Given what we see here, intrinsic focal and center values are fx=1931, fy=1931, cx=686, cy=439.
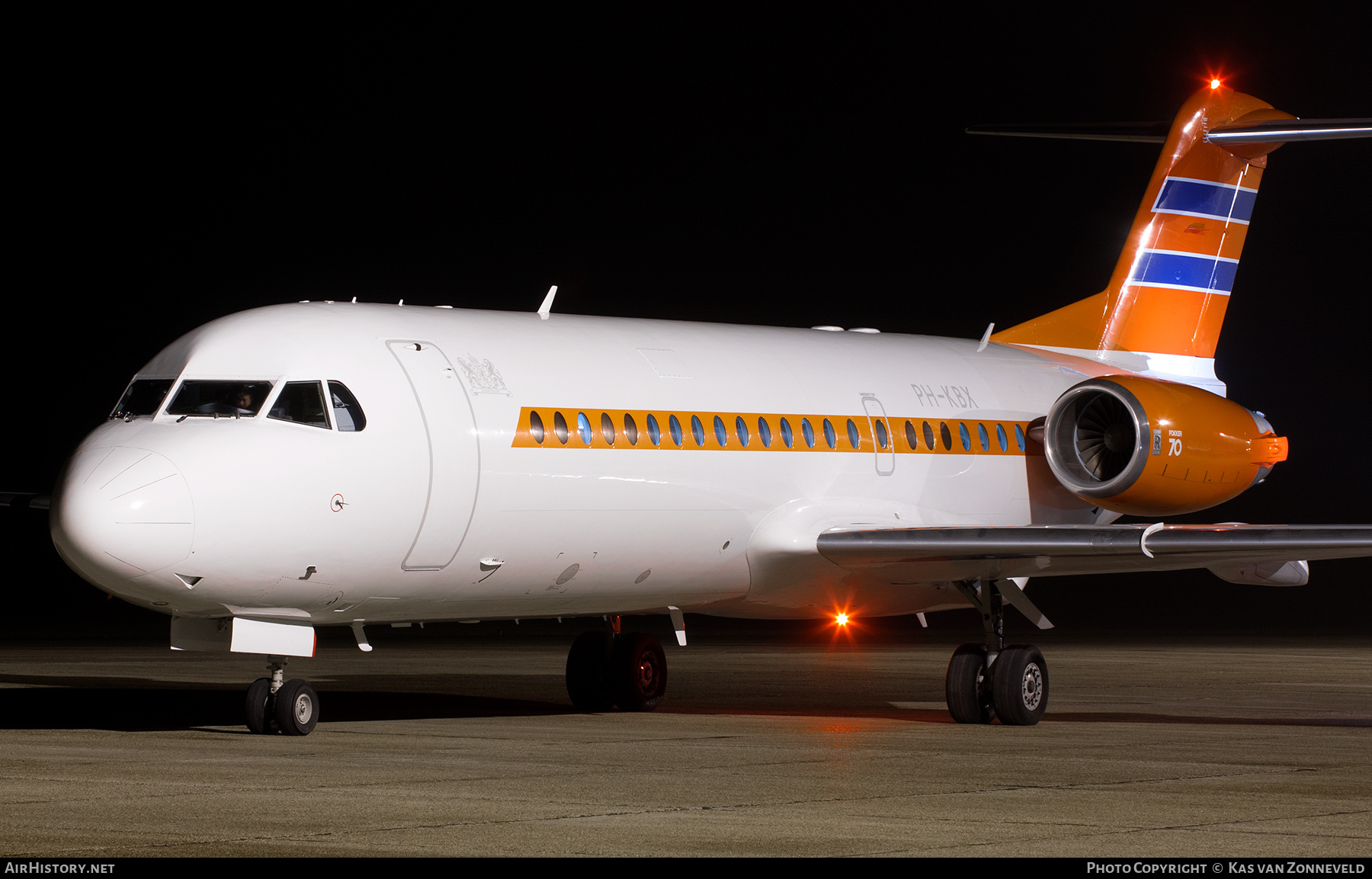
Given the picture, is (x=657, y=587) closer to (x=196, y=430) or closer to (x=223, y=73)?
(x=196, y=430)

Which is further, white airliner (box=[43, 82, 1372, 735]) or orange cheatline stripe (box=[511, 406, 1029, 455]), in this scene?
orange cheatline stripe (box=[511, 406, 1029, 455])

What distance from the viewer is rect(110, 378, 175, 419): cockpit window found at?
14.5 meters

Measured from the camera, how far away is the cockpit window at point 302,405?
569 inches

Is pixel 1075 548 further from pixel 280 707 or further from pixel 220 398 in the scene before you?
pixel 220 398

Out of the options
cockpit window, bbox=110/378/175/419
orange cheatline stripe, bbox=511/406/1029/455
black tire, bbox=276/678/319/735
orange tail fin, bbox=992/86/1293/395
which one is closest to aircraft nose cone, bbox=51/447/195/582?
cockpit window, bbox=110/378/175/419

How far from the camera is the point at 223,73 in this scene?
6334cm

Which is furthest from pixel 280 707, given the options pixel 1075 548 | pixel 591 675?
pixel 1075 548

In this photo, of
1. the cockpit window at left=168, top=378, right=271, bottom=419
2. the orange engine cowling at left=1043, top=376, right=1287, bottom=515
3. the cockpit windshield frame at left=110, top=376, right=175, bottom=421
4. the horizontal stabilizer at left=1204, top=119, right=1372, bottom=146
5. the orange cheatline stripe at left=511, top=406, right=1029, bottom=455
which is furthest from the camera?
the horizontal stabilizer at left=1204, top=119, right=1372, bottom=146

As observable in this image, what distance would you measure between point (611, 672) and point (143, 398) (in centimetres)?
628

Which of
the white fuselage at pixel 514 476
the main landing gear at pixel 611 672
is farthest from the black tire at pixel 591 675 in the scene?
the white fuselage at pixel 514 476

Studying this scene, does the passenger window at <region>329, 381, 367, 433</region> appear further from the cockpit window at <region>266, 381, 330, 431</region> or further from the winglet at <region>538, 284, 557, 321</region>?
the winglet at <region>538, 284, 557, 321</region>

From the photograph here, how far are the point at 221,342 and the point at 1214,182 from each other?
12.5 metres

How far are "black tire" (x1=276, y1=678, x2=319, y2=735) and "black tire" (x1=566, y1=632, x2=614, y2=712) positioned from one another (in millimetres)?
4608
